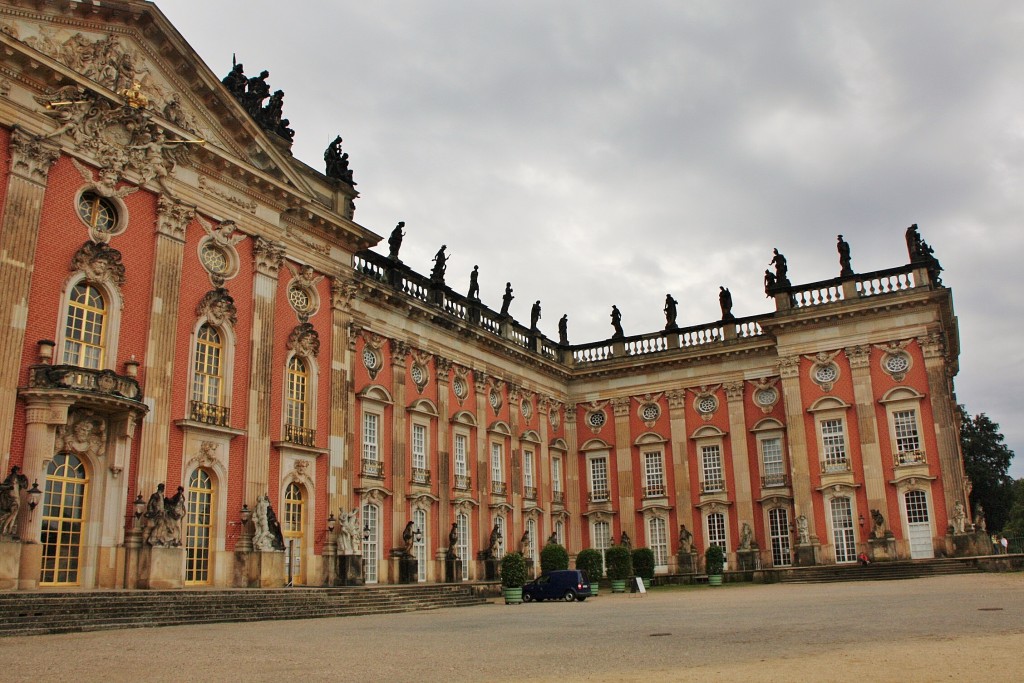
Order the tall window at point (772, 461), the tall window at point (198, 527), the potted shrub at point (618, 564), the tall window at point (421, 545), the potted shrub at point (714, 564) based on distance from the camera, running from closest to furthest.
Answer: the tall window at point (198, 527) → the tall window at point (421, 545) → the potted shrub at point (618, 564) → the potted shrub at point (714, 564) → the tall window at point (772, 461)

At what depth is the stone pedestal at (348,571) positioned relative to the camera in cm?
2714

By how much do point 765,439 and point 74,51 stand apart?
103 feet

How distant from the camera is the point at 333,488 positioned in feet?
92.7

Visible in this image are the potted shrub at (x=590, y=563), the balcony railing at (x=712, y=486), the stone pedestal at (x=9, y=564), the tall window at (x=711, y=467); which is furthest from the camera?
the tall window at (x=711, y=467)

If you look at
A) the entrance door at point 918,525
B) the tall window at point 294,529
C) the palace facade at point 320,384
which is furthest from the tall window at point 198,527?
the entrance door at point 918,525

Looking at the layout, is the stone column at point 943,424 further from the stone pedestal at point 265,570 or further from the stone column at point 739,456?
the stone pedestal at point 265,570

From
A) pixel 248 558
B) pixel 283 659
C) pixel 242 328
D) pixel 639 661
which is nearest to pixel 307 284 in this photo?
pixel 242 328

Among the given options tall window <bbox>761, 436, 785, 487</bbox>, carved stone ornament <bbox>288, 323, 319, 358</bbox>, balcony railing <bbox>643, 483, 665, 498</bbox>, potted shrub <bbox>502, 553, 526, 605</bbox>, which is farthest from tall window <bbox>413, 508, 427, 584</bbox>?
tall window <bbox>761, 436, 785, 487</bbox>

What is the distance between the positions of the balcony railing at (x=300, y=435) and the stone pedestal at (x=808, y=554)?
21.4 m

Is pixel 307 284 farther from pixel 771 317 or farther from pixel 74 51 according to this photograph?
pixel 771 317

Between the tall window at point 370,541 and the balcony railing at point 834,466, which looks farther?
the balcony railing at point 834,466

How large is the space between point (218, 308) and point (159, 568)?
7625 mm

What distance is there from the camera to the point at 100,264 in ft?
72.7

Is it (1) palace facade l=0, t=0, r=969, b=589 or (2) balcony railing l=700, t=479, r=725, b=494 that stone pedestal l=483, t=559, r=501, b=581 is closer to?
(1) palace facade l=0, t=0, r=969, b=589
